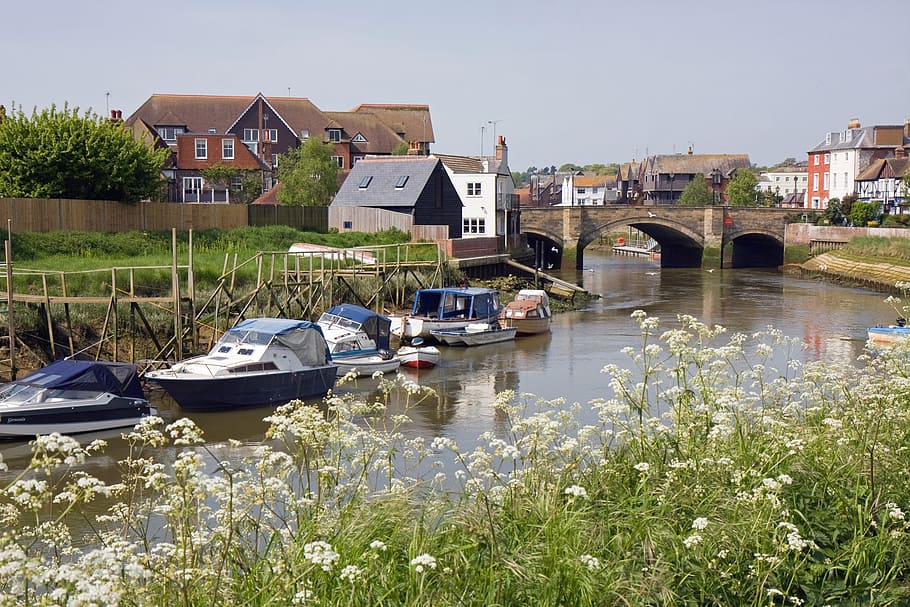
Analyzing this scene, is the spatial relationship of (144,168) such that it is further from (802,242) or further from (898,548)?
(802,242)

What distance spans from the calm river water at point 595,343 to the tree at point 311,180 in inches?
622

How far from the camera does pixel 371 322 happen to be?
2661 centimetres

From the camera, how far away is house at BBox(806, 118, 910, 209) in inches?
3226

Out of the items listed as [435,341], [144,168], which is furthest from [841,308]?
[144,168]

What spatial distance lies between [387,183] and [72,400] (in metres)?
31.8

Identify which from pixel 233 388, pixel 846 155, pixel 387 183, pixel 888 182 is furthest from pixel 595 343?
pixel 846 155

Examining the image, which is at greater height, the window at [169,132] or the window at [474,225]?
the window at [169,132]

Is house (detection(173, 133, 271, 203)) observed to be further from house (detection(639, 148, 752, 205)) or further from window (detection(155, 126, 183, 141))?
house (detection(639, 148, 752, 205))

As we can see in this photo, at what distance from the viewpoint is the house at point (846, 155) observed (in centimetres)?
8194

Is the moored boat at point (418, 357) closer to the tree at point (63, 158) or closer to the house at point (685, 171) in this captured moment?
the tree at point (63, 158)

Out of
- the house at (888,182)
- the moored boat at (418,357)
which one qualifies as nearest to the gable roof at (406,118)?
the house at (888,182)

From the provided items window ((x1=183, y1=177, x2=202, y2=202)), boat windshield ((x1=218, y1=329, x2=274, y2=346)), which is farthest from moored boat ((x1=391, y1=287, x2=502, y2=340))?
window ((x1=183, y1=177, x2=202, y2=202))

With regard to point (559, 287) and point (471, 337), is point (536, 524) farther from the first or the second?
point (559, 287)

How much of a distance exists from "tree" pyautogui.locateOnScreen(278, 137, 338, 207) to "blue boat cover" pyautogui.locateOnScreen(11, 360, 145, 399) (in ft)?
113
